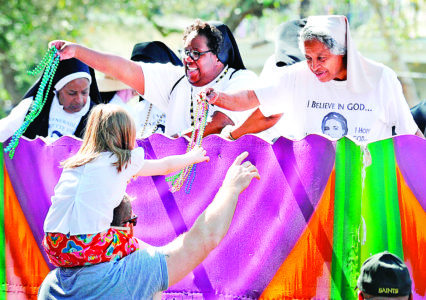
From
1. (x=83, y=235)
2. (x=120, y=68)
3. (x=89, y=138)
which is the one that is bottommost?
(x=83, y=235)

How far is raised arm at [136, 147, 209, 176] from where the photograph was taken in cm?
353

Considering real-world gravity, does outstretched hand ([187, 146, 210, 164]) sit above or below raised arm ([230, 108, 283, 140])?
below

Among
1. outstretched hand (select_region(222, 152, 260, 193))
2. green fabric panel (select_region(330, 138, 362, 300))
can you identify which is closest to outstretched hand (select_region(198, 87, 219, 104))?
outstretched hand (select_region(222, 152, 260, 193))

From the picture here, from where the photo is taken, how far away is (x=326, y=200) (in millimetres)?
3625

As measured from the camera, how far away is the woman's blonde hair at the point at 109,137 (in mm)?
3357

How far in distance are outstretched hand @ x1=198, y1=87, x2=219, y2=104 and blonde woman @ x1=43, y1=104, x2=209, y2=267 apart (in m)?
0.54

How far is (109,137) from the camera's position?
11.0 ft

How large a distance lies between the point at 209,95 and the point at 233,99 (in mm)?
313

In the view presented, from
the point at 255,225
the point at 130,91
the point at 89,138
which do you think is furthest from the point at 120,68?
the point at 130,91

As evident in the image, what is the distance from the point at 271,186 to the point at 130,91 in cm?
355

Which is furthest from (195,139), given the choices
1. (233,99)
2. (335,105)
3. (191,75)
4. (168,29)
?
(168,29)

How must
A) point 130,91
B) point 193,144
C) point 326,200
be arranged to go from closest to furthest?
1. point 326,200
2. point 193,144
3. point 130,91

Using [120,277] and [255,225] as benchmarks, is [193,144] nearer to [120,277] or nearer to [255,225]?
[255,225]

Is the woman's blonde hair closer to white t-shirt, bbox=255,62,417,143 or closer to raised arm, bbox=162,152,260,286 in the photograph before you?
raised arm, bbox=162,152,260,286
